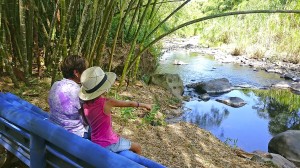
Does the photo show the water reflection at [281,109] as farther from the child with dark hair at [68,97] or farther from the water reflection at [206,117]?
the child with dark hair at [68,97]

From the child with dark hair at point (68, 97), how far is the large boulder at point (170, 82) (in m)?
4.84

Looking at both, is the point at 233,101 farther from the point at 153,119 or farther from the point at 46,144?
the point at 46,144

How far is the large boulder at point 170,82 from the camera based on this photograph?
23.5 ft

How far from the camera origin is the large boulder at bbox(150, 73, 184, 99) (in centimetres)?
715

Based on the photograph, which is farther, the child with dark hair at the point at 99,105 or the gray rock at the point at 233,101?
→ the gray rock at the point at 233,101

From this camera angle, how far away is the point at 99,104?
2152 mm

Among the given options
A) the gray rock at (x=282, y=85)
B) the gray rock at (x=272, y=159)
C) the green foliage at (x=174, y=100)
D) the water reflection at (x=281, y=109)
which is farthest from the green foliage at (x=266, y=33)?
the gray rock at (x=272, y=159)

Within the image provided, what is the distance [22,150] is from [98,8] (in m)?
2.46

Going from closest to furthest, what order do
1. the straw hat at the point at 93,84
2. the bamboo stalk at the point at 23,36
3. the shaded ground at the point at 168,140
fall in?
1. the straw hat at the point at 93,84
2. the bamboo stalk at the point at 23,36
3. the shaded ground at the point at 168,140

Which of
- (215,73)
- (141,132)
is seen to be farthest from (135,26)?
(215,73)

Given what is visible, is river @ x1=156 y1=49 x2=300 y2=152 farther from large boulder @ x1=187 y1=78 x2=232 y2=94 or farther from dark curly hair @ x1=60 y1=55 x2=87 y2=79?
dark curly hair @ x1=60 y1=55 x2=87 y2=79

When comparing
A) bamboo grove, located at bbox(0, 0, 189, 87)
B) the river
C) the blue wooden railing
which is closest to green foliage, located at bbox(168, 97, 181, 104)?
the river

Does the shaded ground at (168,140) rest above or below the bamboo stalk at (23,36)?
below

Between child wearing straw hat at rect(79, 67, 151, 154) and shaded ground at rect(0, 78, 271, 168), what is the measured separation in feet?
4.11
